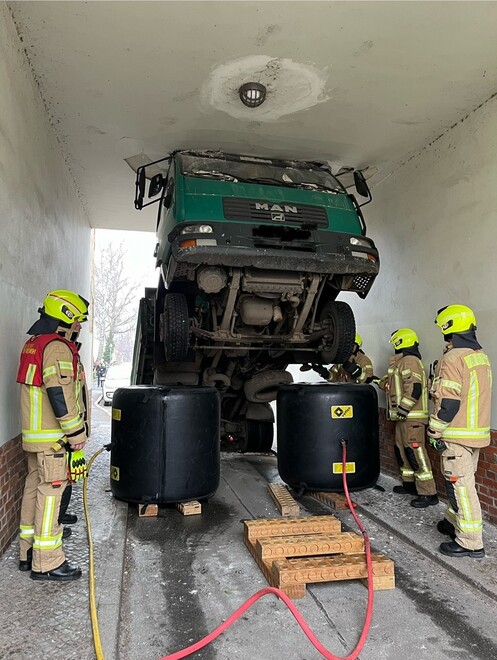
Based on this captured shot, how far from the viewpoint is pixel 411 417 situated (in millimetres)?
5766

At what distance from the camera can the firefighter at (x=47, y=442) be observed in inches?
138

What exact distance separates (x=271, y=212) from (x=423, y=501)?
3.45 metres

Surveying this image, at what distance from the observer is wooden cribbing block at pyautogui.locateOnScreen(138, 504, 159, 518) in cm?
495

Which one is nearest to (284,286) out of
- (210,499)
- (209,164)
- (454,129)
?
(209,164)

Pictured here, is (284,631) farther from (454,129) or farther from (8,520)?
(454,129)

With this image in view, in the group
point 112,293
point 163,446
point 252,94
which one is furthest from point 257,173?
point 112,293

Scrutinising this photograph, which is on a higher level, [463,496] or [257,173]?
[257,173]

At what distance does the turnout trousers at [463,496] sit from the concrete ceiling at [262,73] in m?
3.62

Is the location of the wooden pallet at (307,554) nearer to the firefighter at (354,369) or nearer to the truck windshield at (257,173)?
the firefighter at (354,369)

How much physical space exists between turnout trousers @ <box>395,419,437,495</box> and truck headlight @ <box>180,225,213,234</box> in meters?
3.15

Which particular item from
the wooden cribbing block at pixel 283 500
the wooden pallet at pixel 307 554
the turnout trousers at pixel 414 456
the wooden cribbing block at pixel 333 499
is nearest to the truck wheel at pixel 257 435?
the wooden cribbing block at pixel 283 500

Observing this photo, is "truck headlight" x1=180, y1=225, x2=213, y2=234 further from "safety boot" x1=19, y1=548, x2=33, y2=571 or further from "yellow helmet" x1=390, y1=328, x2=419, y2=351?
"safety boot" x1=19, y1=548, x2=33, y2=571

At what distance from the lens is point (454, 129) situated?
5973 millimetres

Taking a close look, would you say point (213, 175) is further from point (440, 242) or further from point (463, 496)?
point (463, 496)
